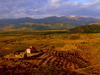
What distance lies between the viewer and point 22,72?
10133 mm

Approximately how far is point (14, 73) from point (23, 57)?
7591mm

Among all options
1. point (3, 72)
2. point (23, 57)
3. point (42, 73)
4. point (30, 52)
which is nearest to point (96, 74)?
point (42, 73)

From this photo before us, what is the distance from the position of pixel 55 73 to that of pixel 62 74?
2.12ft

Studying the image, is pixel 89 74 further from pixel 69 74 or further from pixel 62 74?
pixel 62 74

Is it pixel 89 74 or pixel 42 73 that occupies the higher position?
pixel 42 73

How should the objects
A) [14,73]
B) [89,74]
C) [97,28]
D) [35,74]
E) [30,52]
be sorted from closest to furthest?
1. [35,74]
2. [14,73]
3. [89,74]
4. [30,52]
5. [97,28]

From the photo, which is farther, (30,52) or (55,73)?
(30,52)

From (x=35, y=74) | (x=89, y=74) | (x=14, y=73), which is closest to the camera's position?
(x=35, y=74)

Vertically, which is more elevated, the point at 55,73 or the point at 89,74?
the point at 55,73

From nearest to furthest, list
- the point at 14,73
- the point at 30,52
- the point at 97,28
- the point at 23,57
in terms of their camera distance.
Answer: the point at 14,73 < the point at 23,57 < the point at 30,52 < the point at 97,28

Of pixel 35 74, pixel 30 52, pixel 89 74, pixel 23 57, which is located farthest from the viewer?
pixel 30 52

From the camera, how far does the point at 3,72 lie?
31.8 ft

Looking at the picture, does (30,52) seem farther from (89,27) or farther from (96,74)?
(89,27)

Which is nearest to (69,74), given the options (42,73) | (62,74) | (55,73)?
(62,74)
